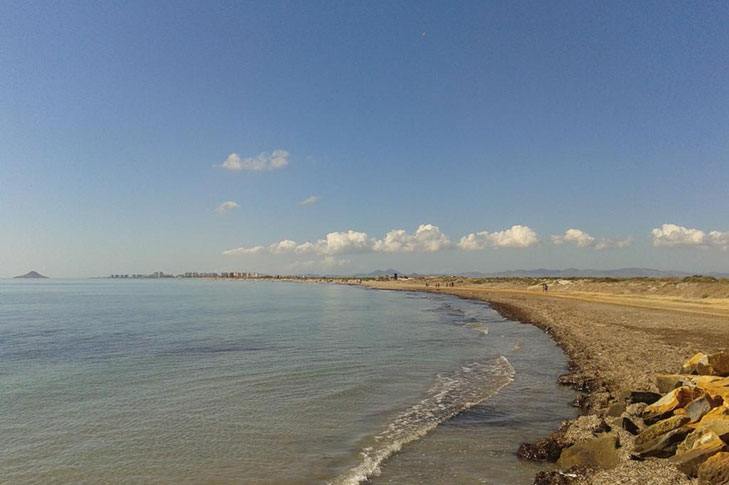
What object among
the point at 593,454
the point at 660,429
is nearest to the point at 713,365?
the point at 660,429

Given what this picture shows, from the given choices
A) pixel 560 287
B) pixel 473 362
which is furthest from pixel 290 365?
pixel 560 287

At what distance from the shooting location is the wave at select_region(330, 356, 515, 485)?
9.80 m

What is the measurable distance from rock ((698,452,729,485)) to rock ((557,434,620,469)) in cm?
166

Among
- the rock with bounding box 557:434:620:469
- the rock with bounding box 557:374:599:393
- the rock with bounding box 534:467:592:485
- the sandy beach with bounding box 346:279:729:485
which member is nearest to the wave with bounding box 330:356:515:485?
the rock with bounding box 557:374:599:393

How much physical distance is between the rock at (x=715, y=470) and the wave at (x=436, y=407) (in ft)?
19.7

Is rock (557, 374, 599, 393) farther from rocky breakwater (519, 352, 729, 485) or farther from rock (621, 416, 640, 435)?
rock (621, 416, 640, 435)

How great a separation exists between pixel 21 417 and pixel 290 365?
10.2 meters

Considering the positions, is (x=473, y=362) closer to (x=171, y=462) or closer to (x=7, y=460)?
(x=171, y=462)

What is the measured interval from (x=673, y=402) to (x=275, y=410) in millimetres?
11025

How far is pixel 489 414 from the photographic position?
1317cm

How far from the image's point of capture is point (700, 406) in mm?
9430

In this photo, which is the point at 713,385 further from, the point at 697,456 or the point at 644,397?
the point at 697,456

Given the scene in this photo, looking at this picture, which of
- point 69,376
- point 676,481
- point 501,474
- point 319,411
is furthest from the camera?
point 69,376

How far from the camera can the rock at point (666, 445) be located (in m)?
8.89
